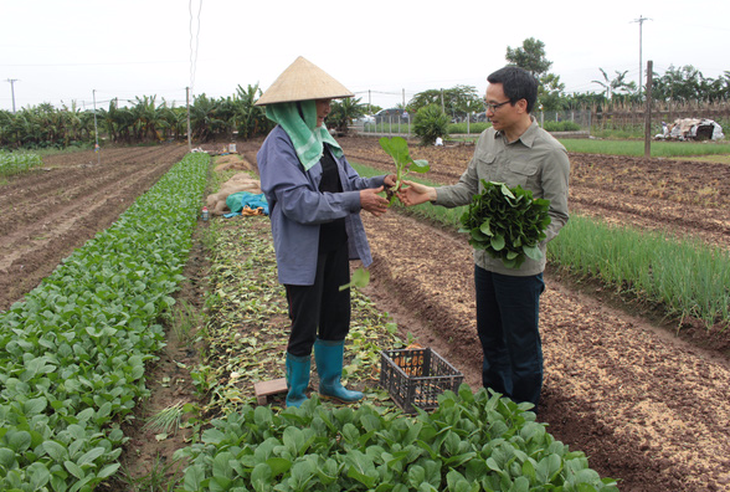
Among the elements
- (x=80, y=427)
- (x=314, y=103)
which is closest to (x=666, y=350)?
(x=314, y=103)

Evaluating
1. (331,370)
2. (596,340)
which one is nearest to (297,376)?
(331,370)

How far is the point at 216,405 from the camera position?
3.24 meters

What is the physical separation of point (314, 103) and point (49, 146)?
4242 centimetres

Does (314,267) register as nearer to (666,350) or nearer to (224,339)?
(224,339)

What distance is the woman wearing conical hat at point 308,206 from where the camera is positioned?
251 centimetres

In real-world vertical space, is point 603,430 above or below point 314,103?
below

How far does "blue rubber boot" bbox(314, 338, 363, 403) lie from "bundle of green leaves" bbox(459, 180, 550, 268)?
3.39ft

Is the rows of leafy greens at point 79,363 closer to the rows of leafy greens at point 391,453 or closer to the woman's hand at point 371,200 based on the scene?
the rows of leafy greens at point 391,453

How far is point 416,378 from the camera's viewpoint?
2.84m

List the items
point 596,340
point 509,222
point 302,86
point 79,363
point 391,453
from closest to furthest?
point 391,453, point 509,222, point 302,86, point 79,363, point 596,340

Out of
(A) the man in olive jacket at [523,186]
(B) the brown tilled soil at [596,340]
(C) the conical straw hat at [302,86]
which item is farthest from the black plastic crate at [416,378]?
(C) the conical straw hat at [302,86]

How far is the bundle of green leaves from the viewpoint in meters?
2.37

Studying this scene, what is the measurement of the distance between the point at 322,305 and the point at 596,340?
78.8 inches

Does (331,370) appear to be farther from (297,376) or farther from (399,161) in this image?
(399,161)
